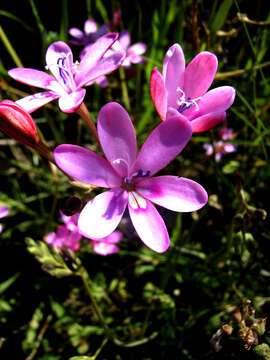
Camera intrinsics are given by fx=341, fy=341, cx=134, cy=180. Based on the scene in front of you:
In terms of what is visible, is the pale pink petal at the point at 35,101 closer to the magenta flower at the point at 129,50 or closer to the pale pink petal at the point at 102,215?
the pale pink petal at the point at 102,215

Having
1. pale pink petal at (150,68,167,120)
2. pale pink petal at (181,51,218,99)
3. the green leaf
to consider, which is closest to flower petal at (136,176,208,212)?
pale pink petal at (150,68,167,120)

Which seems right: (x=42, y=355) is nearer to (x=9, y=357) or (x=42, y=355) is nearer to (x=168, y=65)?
(x=9, y=357)

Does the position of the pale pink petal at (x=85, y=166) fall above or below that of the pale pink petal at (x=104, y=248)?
above

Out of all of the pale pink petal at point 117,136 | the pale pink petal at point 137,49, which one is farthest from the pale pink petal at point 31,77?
the pale pink petal at point 137,49

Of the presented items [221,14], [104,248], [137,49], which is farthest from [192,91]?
[137,49]

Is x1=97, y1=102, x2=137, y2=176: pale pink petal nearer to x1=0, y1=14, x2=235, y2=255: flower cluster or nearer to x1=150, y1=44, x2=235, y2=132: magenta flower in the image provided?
x1=0, y1=14, x2=235, y2=255: flower cluster

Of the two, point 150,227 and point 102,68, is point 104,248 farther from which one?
point 102,68
